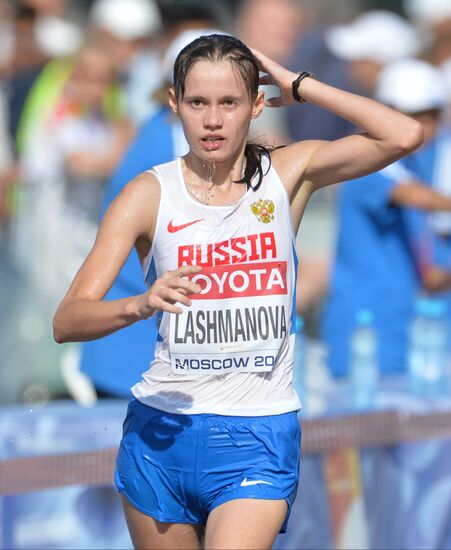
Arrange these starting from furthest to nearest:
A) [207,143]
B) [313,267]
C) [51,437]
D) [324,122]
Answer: [324,122] → [313,267] → [51,437] → [207,143]

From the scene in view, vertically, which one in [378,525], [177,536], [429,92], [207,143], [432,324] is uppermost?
[429,92]

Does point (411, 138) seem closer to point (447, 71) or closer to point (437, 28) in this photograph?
point (447, 71)

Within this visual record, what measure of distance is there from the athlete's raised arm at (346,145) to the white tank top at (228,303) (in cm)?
14

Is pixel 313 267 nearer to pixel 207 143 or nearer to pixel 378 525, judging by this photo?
pixel 378 525

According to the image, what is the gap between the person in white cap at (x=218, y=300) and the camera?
338cm

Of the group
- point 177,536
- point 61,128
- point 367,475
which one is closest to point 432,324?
point 367,475

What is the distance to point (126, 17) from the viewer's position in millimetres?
10148

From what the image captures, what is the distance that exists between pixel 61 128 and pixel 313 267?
2443mm

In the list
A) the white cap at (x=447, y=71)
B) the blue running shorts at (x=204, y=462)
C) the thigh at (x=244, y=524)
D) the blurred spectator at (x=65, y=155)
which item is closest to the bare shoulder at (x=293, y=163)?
the blue running shorts at (x=204, y=462)

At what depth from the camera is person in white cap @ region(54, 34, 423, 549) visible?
11.1 feet

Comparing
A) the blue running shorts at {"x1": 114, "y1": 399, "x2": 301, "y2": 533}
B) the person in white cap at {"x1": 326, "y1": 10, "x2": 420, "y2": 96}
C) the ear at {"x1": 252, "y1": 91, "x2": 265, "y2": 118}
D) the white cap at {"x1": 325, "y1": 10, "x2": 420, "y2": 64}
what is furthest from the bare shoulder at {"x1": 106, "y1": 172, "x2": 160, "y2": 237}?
the white cap at {"x1": 325, "y1": 10, "x2": 420, "y2": 64}

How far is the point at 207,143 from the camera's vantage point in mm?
3402

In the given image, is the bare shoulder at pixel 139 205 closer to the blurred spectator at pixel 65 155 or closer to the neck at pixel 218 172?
the neck at pixel 218 172

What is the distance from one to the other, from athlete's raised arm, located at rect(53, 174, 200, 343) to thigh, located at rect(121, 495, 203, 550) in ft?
1.97
